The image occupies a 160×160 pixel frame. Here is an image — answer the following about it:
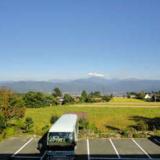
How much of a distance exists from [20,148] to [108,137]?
850 centimetres

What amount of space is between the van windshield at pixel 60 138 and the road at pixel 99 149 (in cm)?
184

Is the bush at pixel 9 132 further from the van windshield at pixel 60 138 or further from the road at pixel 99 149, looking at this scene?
the van windshield at pixel 60 138

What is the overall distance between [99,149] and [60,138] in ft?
18.0

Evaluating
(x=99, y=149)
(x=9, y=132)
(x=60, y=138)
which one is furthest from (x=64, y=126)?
(x=9, y=132)

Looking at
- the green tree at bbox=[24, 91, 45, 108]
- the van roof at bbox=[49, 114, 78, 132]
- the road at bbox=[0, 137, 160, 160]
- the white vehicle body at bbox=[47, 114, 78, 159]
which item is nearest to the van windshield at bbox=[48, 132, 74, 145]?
the white vehicle body at bbox=[47, 114, 78, 159]

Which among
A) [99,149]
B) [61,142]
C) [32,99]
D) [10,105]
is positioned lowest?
[99,149]

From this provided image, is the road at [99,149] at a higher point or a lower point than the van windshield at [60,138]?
lower

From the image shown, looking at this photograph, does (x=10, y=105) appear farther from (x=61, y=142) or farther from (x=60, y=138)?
(x=61, y=142)

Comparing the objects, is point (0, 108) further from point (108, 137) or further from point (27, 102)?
point (27, 102)

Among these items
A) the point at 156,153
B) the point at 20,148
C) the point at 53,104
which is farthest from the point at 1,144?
the point at 53,104

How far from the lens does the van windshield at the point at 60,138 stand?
24.8 meters

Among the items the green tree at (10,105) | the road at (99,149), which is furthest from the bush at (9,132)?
the green tree at (10,105)

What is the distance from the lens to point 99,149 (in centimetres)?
2953

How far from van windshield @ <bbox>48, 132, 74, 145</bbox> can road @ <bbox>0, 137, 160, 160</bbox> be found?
1.84 metres
